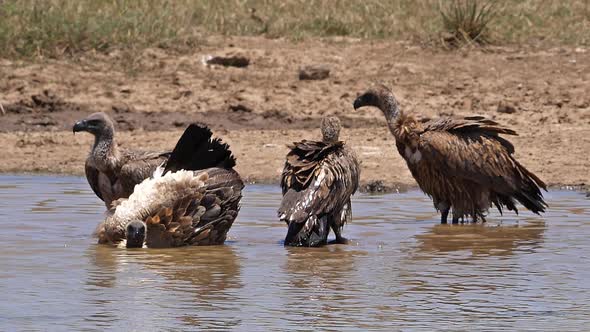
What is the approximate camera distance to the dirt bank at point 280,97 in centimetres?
1326

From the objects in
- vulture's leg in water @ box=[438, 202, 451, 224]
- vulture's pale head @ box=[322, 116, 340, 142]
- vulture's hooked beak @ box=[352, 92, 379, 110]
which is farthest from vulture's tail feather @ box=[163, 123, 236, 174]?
vulture's hooked beak @ box=[352, 92, 379, 110]

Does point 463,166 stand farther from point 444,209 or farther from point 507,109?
point 507,109

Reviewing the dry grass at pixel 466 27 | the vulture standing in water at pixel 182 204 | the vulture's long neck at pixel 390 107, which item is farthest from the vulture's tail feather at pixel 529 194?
the dry grass at pixel 466 27

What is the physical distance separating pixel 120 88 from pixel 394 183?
11.9 ft

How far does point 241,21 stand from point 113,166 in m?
6.76

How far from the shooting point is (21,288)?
7516mm

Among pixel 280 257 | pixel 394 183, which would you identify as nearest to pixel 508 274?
pixel 280 257

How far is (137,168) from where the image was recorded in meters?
9.86

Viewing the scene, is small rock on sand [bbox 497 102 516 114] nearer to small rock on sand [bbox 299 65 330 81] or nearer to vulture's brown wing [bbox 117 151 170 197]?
small rock on sand [bbox 299 65 330 81]

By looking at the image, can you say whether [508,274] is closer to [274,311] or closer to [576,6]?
[274,311]

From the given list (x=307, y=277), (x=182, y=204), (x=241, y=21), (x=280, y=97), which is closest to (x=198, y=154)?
(x=182, y=204)

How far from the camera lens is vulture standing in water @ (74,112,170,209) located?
9859 millimetres

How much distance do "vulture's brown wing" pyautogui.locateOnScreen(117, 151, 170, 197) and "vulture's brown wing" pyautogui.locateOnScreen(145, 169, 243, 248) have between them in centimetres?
68

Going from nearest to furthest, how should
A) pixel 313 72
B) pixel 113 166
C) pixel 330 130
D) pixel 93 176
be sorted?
pixel 330 130 → pixel 113 166 → pixel 93 176 → pixel 313 72
